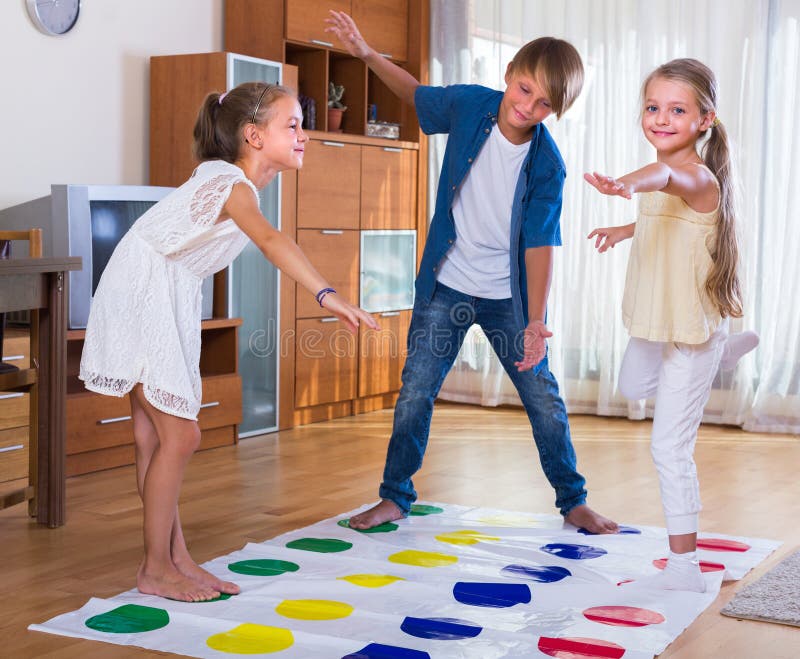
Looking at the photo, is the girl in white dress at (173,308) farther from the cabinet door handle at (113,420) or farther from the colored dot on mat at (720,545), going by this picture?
the cabinet door handle at (113,420)

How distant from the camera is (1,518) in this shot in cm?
322

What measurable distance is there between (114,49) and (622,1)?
2336 millimetres

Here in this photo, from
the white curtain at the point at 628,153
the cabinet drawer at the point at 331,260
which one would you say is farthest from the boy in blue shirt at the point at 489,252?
the white curtain at the point at 628,153

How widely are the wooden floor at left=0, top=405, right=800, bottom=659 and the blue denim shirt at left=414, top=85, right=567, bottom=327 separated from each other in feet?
2.70

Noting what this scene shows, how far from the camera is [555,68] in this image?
277 cm

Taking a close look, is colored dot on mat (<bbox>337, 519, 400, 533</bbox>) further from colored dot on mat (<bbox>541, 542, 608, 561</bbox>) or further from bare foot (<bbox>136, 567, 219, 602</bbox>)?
bare foot (<bbox>136, 567, 219, 602</bbox>)

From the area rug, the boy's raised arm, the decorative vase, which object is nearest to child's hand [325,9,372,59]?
the boy's raised arm

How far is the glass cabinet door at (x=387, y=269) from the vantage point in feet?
17.6

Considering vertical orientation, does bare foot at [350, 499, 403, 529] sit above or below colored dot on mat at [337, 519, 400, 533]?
above

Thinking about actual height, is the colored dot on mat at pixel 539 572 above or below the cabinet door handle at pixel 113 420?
below

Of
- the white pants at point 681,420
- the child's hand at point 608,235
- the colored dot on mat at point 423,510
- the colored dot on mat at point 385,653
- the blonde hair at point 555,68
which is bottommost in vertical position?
the colored dot on mat at point 423,510

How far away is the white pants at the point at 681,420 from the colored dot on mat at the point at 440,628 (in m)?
0.55

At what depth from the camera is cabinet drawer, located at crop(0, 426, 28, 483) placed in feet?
11.2

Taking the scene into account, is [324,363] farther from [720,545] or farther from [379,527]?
[720,545]
